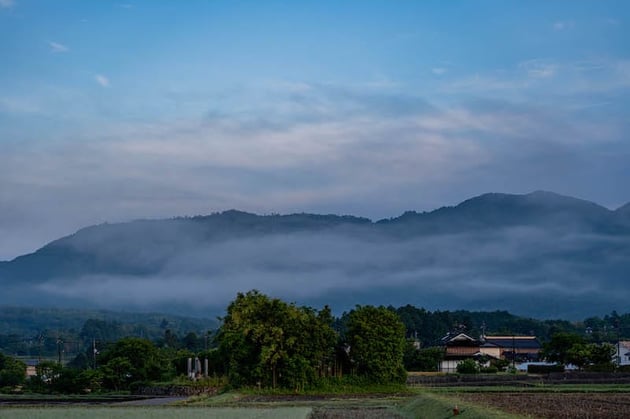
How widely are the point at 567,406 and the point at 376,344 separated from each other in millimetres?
22297

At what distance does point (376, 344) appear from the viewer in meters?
54.9

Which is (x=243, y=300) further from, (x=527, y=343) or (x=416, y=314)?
(x=416, y=314)

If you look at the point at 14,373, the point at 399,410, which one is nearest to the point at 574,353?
the point at 399,410

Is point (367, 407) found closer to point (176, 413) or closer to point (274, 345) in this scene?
point (176, 413)

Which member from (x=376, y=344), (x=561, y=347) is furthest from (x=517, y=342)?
(x=376, y=344)

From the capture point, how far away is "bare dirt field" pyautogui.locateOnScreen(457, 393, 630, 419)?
96.5 ft

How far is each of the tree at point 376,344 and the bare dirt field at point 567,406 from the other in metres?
14.5

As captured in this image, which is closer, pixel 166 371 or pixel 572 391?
pixel 572 391

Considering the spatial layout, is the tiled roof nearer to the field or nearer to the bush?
the bush

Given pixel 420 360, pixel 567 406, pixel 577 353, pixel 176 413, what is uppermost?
pixel 577 353

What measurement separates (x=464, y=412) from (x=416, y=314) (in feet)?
391

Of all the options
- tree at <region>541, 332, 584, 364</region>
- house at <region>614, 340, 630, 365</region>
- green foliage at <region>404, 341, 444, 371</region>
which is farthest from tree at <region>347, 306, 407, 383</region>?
house at <region>614, 340, 630, 365</region>

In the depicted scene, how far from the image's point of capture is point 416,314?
149 meters

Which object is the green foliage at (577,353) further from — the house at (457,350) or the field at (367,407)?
the field at (367,407)
